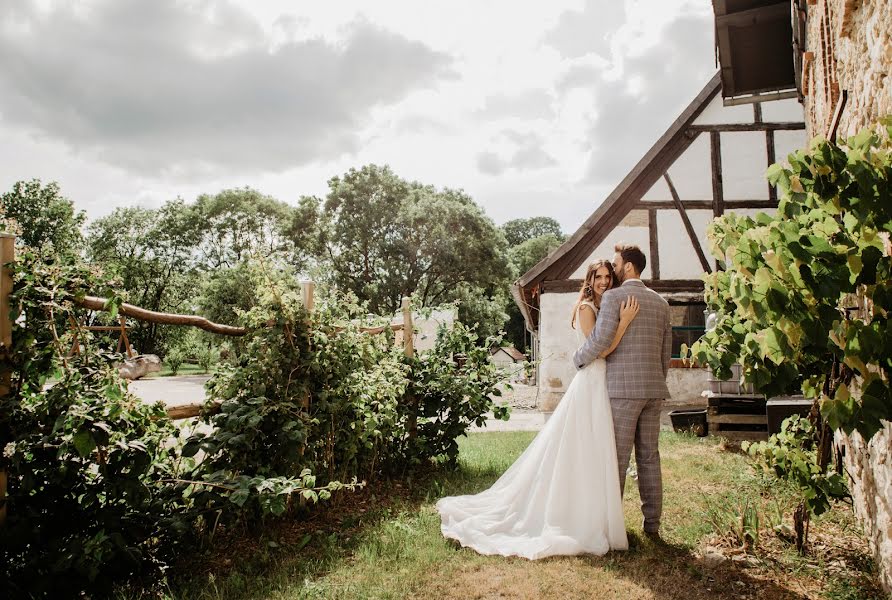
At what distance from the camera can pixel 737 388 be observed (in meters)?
7.83

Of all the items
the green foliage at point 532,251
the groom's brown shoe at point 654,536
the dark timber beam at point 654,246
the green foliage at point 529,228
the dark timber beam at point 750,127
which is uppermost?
the green foliage at point 529,228

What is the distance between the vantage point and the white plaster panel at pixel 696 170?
10781mm

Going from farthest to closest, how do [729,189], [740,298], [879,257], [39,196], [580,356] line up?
1. [39,196]
2. [729,189]
3. [580,356]
4. [740,298]
5. [879,257]

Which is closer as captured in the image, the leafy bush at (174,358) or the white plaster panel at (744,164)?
the white plaster panel at (744,164)

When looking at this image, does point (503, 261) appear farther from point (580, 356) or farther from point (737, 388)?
point (580, 356)

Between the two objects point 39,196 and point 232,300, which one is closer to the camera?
point 232,300

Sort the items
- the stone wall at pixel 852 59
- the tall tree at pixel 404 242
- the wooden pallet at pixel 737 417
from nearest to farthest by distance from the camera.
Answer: the stone wall at pixel 852 59
the wooden pallet at pixel 737 417
the tall tree at pixel 404 242

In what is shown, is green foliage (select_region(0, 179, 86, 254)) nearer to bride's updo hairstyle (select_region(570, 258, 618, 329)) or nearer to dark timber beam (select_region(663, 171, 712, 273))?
dark timber beam (select_region(663, 171, 712, 273))

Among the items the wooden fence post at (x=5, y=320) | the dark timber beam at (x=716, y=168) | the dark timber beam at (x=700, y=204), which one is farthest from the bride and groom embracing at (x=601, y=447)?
the dark timber beam at (x=716, y=168)

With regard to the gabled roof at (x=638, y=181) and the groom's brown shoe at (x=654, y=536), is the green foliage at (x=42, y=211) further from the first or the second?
the groom's brown shoe at (x=654, y=536)

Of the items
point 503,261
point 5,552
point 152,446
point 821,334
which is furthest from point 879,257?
point 503,261

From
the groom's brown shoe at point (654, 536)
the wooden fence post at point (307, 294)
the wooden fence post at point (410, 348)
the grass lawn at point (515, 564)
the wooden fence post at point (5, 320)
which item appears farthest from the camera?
the wooden fence post at point (410, 348)

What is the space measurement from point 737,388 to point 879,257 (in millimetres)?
6635

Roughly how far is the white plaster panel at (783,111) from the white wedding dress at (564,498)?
898cm
